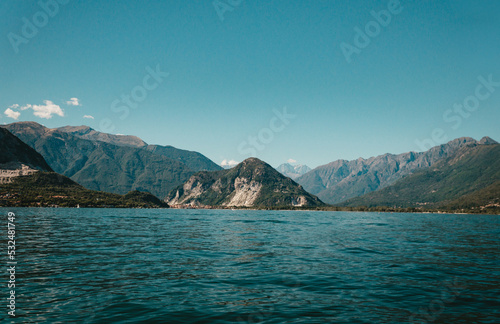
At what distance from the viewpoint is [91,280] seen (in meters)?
21.7

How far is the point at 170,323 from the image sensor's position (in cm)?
1430

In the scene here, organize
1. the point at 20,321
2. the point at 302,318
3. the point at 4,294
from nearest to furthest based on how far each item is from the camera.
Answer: the point at 20,321 < the point at 302,318 < the point at 4,294

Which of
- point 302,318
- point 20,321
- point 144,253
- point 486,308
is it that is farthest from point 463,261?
point 20,321

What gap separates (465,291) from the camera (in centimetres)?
2105

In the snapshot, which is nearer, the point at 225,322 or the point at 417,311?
the point at 225,322

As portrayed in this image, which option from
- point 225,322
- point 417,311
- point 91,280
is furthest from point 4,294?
point 417,311

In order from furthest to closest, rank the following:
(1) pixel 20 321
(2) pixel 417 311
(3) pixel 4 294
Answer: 1. (3) pixel 4 294
2. (2) pixel 417 311
3. (1) pixel 20 321

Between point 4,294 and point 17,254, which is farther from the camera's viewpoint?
point 17,254

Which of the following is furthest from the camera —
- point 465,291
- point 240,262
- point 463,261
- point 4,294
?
point 463,261

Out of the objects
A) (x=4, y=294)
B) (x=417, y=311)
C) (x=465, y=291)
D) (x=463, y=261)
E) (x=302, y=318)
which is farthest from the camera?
(x=463, y=261)

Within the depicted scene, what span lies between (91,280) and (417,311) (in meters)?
22.0

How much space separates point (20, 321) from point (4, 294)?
574 cm

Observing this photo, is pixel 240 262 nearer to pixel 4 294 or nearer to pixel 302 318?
pixel 302 318

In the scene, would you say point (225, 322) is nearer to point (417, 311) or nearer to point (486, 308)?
point (417, 311)
